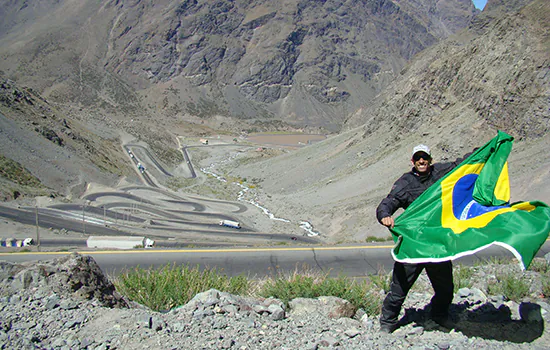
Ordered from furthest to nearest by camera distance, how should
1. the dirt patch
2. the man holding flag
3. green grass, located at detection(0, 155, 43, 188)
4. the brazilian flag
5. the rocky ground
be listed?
the dirt patch, green grass, located at detection(0, 155, 43, 188), the man holding flag, the brazilian flag, the rocky ground

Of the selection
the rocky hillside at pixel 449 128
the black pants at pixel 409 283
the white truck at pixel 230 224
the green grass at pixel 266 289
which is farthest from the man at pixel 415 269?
the white truck at pixel 230 224

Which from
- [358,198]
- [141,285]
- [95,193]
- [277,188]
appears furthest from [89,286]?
[277,188]

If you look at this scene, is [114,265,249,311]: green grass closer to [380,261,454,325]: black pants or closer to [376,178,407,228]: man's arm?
[380,261,454,325]: black pants

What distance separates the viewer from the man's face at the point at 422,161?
4.69 m

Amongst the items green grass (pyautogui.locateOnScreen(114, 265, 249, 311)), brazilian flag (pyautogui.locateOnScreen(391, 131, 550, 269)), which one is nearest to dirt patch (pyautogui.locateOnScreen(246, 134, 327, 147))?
green grass (pyautogui.locateOnScreen(114, 265, 249, 311))

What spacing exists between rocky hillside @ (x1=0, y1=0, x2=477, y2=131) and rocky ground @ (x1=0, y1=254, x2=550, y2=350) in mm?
141317

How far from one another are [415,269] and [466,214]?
820mm

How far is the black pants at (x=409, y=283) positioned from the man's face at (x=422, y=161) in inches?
41.2

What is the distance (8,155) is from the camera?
39.2 m

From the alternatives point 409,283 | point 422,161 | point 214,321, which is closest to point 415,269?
point 409,283

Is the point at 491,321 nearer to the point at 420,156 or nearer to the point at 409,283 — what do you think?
the point at 409,283

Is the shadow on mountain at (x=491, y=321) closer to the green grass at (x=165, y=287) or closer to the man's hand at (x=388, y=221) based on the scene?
the man's hand at (x=388, y=221)

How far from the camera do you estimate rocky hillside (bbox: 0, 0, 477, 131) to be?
150500mm

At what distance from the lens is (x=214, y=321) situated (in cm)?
427
